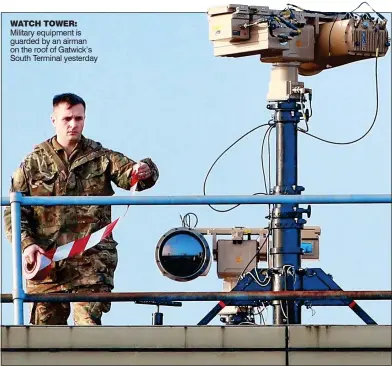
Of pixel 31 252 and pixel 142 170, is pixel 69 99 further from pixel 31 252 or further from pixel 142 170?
pixel 31 252

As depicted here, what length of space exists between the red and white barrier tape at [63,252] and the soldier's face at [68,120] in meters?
0.51

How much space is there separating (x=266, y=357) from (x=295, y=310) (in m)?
3.29

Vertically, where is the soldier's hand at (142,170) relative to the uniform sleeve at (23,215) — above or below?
above

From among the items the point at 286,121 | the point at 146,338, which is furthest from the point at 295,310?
the point at 146,338

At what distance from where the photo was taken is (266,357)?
9.54 meters

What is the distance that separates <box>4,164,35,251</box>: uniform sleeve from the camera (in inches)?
457

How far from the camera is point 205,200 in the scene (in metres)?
10.4

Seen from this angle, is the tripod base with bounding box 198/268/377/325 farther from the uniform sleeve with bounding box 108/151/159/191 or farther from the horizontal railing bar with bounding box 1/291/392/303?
the horizontal railing bar with bounding box 1/291/392/303

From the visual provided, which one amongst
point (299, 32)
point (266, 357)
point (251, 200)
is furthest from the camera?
point (299, 32)

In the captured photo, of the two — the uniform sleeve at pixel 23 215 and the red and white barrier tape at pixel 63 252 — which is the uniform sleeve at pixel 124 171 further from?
the uniform sleeve at pixel 23 215

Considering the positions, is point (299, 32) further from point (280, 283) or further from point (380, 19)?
point (280, 283)

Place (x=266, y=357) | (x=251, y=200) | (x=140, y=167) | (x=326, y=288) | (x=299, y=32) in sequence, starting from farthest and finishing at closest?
(x=299, y=32), (x=326, y=288), (x=140, y=167), (x=251, y=200), (x=266, y=357)

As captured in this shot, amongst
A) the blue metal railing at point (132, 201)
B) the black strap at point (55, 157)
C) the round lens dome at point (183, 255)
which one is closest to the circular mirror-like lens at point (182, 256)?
the round lens dome at point (183, 255)

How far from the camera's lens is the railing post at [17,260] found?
1019 cm
